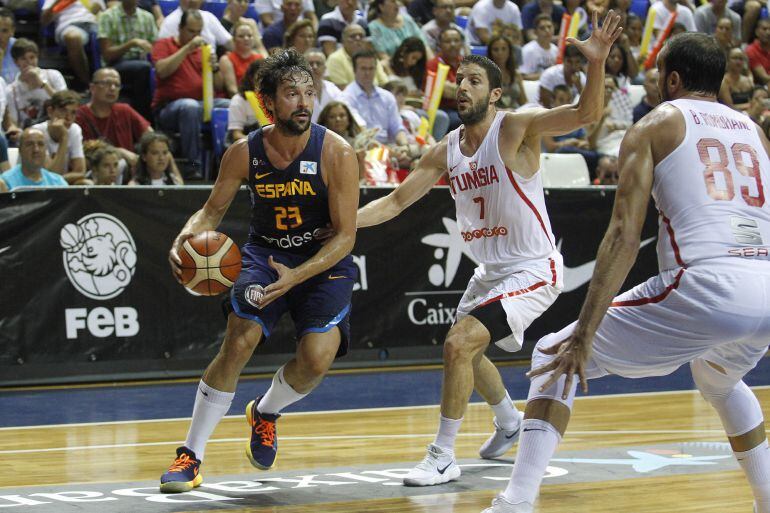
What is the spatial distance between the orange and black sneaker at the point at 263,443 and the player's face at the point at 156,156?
4.60 meters

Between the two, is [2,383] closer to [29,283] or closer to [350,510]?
[29,283]

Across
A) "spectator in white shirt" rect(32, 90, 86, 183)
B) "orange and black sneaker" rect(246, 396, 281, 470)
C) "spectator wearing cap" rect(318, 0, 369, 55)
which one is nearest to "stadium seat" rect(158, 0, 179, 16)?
"spectator wearing cap" rect(318, 0, 369, 55)

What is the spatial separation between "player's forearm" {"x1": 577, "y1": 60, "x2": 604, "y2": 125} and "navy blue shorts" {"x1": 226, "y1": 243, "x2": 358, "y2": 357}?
144 centimetres

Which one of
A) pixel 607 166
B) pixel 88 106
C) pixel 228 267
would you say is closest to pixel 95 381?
pixel 88 106

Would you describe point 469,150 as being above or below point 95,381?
above

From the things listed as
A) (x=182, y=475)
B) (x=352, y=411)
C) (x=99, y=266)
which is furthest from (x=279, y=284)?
(x=99, y=266)

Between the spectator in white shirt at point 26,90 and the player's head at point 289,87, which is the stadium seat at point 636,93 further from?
the player's head at point 289,87

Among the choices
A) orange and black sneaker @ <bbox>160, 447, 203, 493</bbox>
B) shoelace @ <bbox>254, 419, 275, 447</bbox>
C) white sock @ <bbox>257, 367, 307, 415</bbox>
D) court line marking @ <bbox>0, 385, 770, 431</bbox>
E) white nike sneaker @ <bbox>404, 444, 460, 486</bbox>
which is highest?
white sock @ <bbox>257, 367, 307, 415</bbox>

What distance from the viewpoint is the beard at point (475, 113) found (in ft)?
20.7

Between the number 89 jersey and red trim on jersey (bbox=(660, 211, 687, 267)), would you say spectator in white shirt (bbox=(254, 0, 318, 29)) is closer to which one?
the number 89 jersey

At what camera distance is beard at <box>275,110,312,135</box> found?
19.2 ft

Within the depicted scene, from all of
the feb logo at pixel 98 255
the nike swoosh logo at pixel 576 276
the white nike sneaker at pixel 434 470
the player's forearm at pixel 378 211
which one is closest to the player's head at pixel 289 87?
the player's forearm at pixel 378 211

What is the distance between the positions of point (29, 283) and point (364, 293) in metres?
2.78

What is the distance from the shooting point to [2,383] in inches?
364
